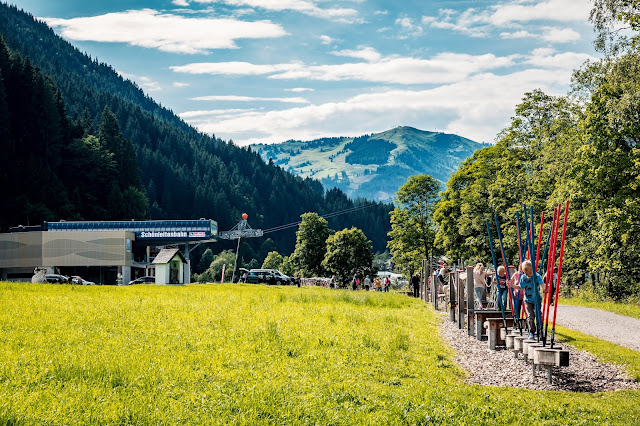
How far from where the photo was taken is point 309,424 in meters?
11.1

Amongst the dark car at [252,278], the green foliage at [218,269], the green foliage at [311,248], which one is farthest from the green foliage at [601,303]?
the green foliage at [218,269]

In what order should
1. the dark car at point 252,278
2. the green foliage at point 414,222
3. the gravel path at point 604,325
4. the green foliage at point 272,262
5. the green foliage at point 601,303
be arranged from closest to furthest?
the gravel path at point 604,325
the green foliage at point 601,303
the dark car at point 252,278
the green foliage at point 414,222
the green foliage at point 272,262

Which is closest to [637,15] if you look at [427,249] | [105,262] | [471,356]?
[471,356]

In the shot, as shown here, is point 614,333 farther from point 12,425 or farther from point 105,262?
point 105,262

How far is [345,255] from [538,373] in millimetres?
97386

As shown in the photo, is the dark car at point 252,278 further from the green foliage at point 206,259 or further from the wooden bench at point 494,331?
the green foliage at point 206,259

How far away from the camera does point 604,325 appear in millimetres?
26875

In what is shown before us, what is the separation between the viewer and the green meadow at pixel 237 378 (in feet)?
36.8

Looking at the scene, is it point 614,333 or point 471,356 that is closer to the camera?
point 471,356

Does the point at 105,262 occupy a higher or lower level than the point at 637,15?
lower

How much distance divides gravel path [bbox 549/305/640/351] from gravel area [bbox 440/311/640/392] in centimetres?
388

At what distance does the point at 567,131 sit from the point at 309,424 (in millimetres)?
45344

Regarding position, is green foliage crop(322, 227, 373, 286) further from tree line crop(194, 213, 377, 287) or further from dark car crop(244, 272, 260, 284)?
dark car crop(244, 272, 260, 284)

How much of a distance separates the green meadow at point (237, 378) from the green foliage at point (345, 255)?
3641 inches
